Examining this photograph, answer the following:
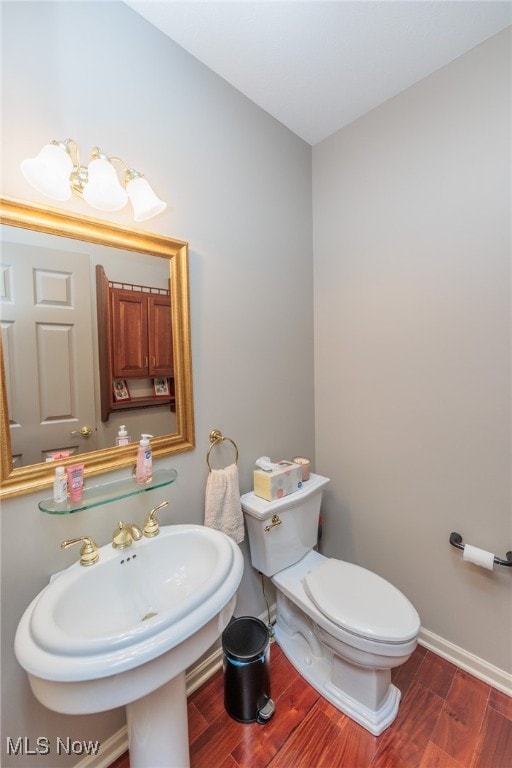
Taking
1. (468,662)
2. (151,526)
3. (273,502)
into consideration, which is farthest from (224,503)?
(468,662)

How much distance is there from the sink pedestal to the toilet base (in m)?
0.66

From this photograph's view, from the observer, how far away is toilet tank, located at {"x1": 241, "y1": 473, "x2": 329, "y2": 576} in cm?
143

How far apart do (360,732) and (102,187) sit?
212 cm

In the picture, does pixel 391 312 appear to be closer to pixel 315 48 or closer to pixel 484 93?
pixel 484 93

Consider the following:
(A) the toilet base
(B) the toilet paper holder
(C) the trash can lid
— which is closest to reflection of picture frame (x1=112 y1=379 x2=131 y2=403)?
(C) the trash can lid

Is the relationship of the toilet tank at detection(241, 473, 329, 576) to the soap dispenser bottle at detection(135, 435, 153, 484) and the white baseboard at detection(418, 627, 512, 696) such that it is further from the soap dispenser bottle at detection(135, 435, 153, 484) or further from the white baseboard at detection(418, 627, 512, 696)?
the white baseboard at detection(418, 627, 512, 696)

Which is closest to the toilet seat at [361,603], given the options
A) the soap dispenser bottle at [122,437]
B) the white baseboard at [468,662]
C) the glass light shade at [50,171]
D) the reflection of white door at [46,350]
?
the white baseboard at [468,662]

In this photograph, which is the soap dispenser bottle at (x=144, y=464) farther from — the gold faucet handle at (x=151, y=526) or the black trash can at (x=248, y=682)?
the black trash can at (x=248, y=682)

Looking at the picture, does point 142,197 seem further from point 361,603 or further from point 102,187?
point 361,603

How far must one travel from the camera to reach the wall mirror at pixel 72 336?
91 centimetres

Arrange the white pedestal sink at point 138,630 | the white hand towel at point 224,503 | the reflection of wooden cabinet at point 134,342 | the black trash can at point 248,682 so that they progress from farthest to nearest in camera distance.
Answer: the white hand towel at point 224,503 < the black trash can at point 248,682 < the reflection of wooden cabinet at point 134,342 < the white pedestal sink at point 138,630

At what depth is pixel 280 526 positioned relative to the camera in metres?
1.48

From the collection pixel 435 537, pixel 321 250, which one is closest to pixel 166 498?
pixel 435 537

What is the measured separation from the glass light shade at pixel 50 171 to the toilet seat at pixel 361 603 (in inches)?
66.4
